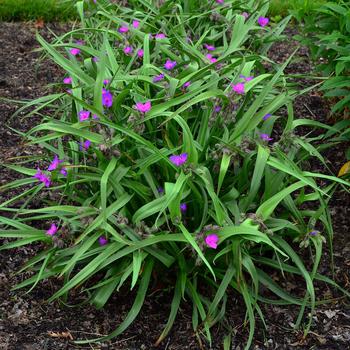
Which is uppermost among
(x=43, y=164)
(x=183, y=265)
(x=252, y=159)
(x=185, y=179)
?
A: (x=185, y=179)

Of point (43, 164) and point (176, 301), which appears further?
point (43, 164)

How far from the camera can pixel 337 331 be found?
2324mm

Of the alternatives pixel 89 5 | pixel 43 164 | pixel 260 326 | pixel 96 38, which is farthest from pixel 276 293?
pixel 89 5

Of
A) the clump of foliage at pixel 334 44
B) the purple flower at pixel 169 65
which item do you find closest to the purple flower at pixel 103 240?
the purple flower at pixel 169 65

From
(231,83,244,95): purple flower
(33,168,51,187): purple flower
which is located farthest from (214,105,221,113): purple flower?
(33,168,51,187): purple flower

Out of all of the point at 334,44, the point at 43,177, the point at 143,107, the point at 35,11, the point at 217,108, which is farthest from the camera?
the point at 35,11

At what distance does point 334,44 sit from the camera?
2969 mm

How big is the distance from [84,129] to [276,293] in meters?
0.93

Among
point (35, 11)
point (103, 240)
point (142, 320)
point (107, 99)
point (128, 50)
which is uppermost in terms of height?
point (107, 99)

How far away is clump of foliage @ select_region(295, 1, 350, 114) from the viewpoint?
109 inches

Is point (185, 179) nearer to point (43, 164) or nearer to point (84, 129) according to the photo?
point (84, 129)

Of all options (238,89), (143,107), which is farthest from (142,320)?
(238,89)

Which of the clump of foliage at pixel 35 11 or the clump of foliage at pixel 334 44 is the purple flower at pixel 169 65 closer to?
the clump of foliage at pixel 334 44

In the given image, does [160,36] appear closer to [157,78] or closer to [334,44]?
[157,78]
